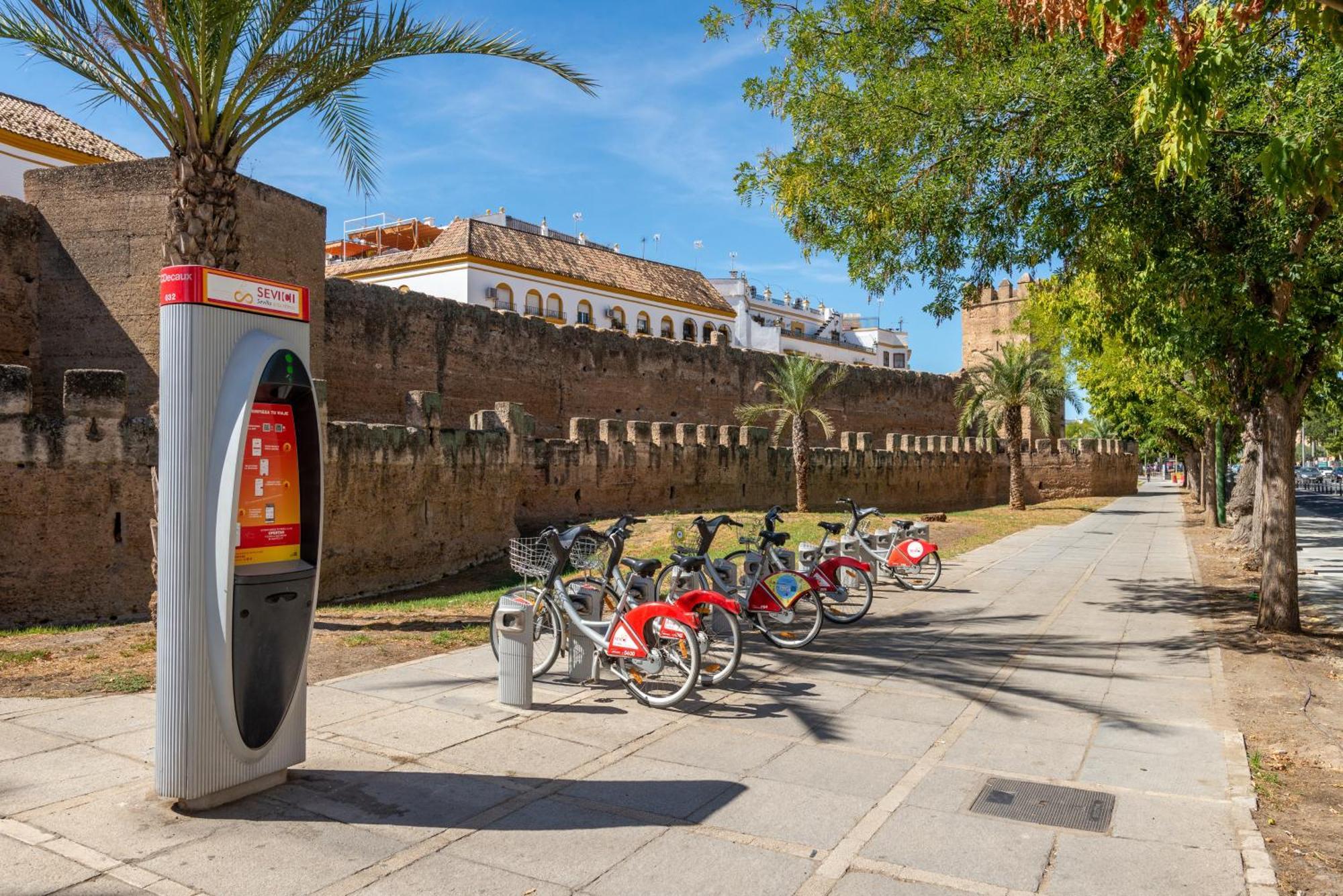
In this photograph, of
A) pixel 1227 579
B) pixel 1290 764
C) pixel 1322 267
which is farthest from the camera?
pixel 1227 579

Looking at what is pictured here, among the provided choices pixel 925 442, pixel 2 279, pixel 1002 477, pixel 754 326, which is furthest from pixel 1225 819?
pixel 754 326

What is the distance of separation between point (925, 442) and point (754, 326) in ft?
100.0

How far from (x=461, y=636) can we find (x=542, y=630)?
178 cm

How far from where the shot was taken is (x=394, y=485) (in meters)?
14.9

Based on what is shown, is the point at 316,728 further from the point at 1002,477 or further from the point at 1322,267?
the point at 1002,477

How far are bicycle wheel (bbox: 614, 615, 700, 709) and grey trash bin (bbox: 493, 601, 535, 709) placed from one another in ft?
2.12

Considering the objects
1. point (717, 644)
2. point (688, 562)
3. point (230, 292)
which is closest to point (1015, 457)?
point (717, 644)

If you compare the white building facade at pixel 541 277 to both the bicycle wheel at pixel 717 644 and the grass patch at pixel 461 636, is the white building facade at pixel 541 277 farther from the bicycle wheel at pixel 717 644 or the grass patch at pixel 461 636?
the bicycle wheel at pixel 717 644

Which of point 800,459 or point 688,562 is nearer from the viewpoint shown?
point 688,562

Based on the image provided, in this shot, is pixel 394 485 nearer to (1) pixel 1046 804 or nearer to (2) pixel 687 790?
→ (2) pixel 687 790

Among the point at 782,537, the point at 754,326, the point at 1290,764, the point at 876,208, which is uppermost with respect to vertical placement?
the point at 754,326

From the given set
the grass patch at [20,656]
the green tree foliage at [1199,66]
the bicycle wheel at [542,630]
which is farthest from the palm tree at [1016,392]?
the grass patch at [20,656]

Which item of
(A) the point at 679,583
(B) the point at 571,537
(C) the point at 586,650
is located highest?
(B) the point at 571,537

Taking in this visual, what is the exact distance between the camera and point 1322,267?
8844 millimetres
